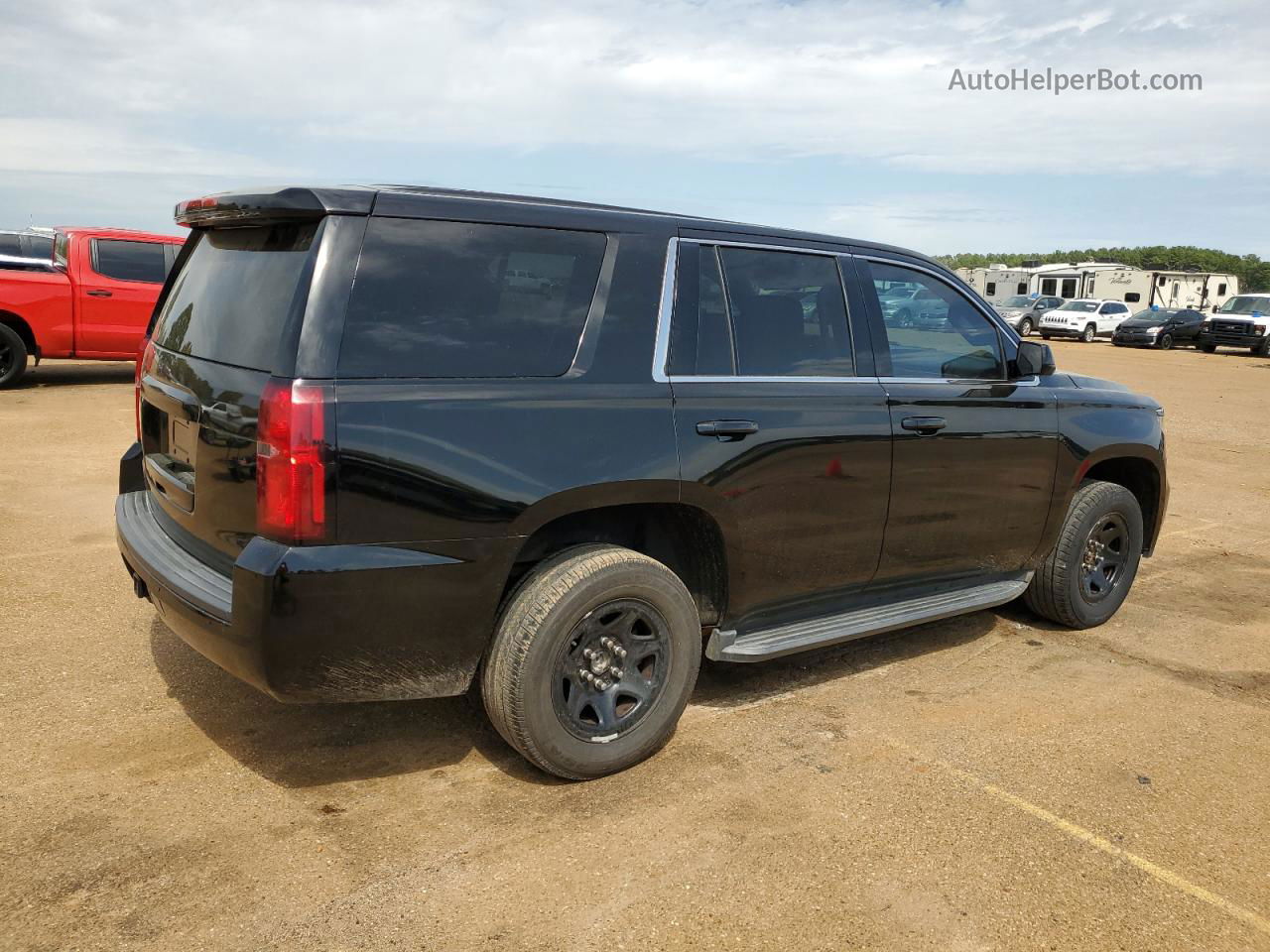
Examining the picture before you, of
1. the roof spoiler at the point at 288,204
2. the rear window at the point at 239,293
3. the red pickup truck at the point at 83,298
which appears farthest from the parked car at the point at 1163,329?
the roof spoiler at the point at 288,204

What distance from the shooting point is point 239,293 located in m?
3.34

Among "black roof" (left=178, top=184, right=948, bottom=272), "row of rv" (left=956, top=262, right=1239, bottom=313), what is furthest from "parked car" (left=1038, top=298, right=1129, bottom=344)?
"black roof" (left=178, top=184, right=948, bottom=272)

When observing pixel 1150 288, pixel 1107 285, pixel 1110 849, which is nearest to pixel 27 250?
pixel 1110 849

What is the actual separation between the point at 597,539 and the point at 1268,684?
10.2ft

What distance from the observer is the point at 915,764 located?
3.73 metres

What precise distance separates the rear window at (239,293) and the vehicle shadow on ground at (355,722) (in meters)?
1.30

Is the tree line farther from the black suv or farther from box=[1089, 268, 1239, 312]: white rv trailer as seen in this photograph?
the black suv

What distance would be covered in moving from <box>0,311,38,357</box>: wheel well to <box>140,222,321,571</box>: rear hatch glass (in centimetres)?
950

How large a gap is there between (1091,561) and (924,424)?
164cm

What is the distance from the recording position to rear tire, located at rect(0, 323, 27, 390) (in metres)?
11.8

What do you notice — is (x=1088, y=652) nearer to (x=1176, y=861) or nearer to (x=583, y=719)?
(x=1176, y=861)

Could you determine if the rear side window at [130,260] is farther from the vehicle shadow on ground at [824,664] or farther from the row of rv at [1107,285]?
the row of rv at [1107,285]

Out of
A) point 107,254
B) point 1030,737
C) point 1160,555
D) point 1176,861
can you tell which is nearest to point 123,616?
point 1030,737

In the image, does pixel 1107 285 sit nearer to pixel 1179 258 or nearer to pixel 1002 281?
pixel 1002 281
